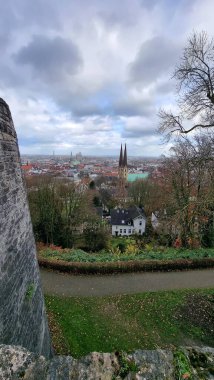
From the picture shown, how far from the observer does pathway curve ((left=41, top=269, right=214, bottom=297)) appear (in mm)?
10280

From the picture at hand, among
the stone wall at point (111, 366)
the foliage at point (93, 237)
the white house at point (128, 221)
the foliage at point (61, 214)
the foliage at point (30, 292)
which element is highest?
the stone wall at point (111, 366)

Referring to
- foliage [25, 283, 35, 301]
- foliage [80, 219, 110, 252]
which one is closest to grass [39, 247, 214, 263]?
foliage [25, 283, 35, 301]

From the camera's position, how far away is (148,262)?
40.3 ft

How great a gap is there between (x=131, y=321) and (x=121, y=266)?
144 inches

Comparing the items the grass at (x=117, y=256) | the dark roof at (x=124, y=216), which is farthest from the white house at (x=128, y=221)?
the grass at (x=117, y=256)

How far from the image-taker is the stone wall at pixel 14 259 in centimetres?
354

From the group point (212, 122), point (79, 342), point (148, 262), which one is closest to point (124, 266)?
point (148, 262)

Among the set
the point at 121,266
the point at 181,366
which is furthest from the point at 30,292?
the point at 121,266

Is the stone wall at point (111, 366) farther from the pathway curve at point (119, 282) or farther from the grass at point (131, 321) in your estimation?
the pathway curve at point (119, 282)

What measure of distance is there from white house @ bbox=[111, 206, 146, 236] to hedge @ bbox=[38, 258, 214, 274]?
2392 centimetres

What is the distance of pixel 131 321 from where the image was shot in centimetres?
834

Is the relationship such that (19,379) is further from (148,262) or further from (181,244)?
(181,244)

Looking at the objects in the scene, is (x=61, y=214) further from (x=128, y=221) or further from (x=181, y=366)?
(x=181, y=366)

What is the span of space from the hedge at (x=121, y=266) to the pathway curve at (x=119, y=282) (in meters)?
0.26
